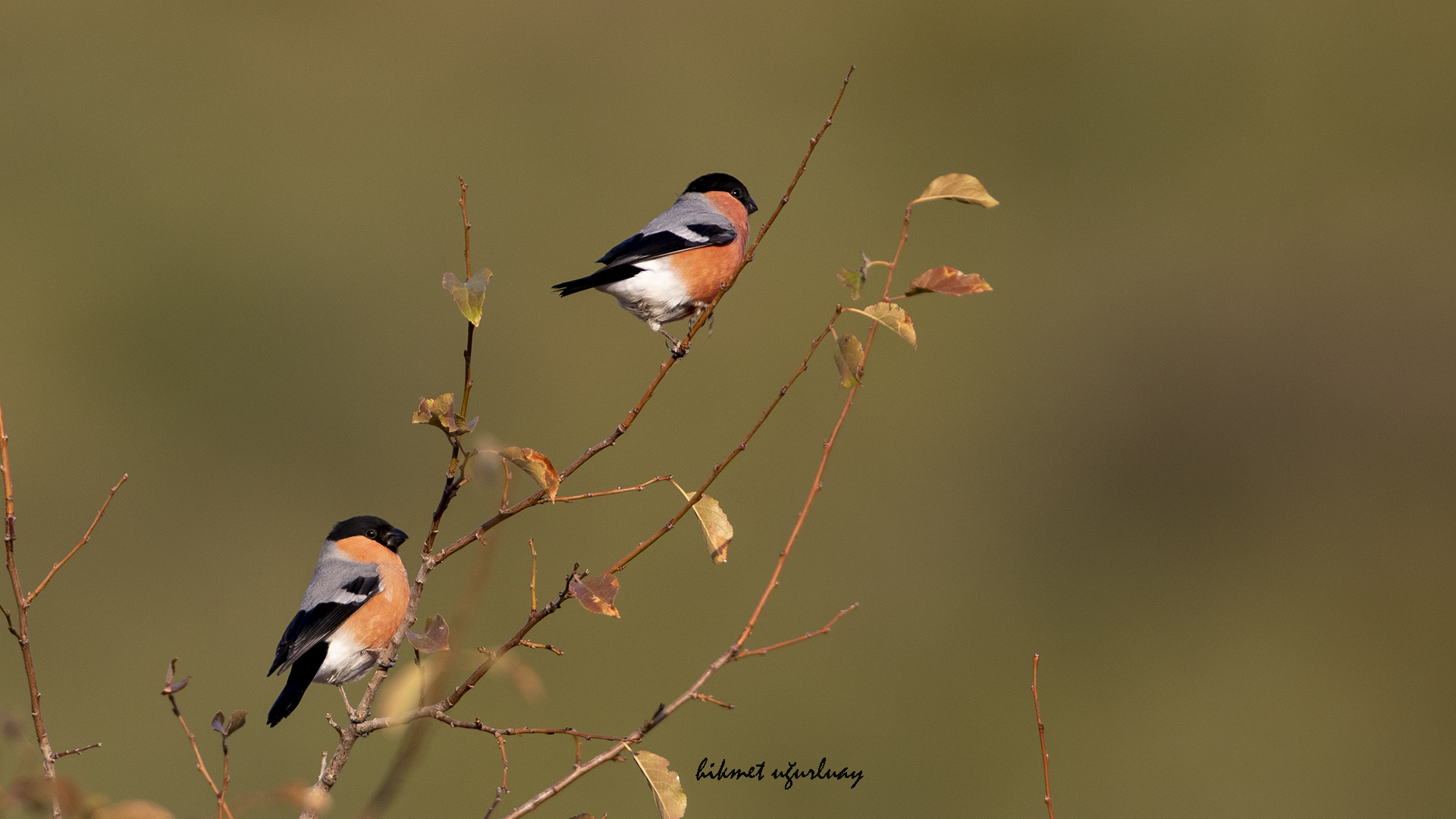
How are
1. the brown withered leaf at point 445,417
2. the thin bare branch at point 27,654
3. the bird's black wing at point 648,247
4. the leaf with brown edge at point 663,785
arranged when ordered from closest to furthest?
the thin bare branch at point 27,654
the leaf with brown edge at point 663,785
the brown withered leaf at point 445,417
the bird's black wing at point 648,247

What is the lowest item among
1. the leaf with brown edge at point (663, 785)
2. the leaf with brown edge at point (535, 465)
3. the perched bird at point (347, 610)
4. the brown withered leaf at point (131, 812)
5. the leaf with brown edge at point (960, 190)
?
the perched bird at point (347, 610)

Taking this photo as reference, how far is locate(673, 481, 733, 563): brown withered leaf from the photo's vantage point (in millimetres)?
2066

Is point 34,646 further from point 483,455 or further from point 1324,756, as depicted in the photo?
point 1324,756

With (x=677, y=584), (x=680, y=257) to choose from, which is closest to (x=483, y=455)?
(x=680, y=257)

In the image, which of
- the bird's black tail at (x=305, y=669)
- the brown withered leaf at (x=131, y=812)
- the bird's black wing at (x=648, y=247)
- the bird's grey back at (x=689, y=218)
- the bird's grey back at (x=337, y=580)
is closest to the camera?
the brown withered leaf at (x=131, y=812)

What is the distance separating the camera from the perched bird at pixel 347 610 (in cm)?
316

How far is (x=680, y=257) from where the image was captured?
12.9 feet

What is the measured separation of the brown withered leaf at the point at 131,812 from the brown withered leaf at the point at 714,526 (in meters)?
1.03

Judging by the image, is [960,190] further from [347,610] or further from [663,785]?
[347,610]

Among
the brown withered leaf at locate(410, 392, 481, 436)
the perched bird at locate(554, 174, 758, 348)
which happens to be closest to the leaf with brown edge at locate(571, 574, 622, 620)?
the brown withered leaf at locate(410, 392, 481, 436)

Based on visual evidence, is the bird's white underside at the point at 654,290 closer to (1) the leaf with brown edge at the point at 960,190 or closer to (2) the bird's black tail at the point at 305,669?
(2) the bird's black tail at the point at 305,669

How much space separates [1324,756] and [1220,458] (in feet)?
12.3

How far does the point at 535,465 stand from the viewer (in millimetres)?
1932

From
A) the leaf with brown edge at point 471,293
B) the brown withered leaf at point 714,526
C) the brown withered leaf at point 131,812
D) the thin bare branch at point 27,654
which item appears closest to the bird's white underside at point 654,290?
the brown withered leaf at point 714,526
